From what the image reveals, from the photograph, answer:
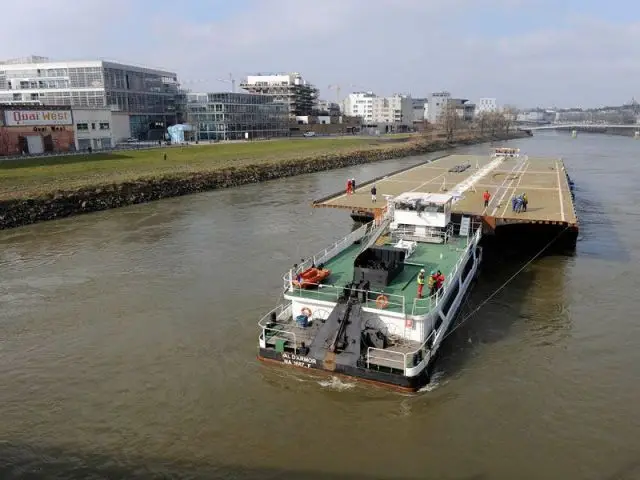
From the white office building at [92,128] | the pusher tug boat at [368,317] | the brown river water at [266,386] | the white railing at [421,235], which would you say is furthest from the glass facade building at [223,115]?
the pusher tug boat at [368,317]

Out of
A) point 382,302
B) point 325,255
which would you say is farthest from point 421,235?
point 382,302

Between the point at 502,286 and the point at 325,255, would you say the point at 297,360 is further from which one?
the point at 502,286

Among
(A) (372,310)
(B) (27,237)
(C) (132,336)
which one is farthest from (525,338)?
(B) (27,237)

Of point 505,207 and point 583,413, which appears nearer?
point 583,413

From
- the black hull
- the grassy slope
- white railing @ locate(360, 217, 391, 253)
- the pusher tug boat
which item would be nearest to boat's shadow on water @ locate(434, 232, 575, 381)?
the pusher tug boat

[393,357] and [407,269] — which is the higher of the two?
[407,269]

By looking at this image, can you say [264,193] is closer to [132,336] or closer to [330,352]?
[132,336]
